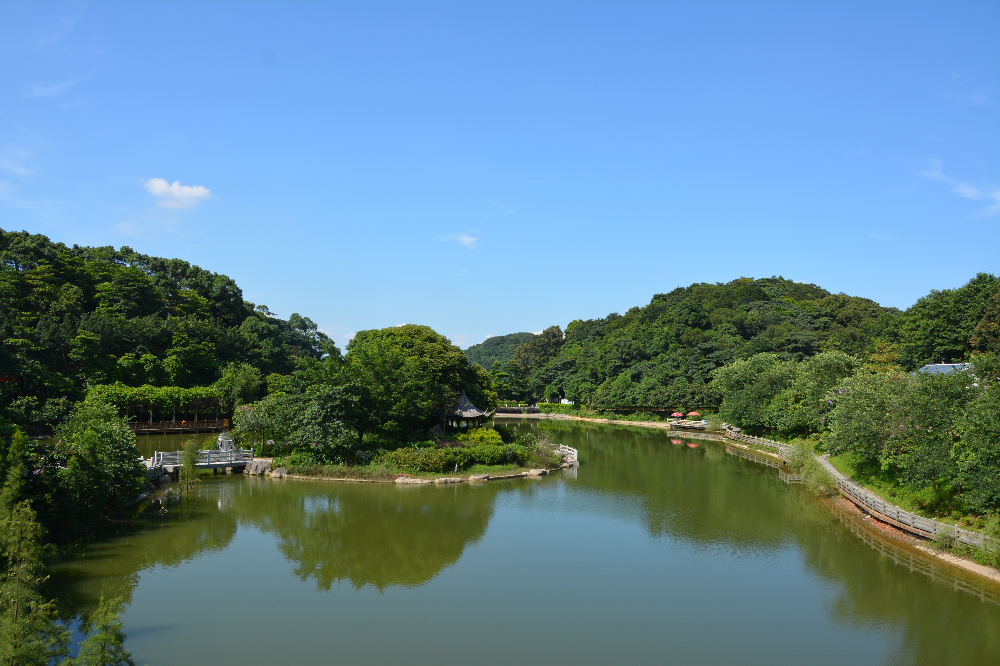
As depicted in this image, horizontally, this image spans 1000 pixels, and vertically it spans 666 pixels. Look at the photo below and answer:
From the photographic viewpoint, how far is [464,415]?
30.1 metres

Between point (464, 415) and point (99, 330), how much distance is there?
2470cm

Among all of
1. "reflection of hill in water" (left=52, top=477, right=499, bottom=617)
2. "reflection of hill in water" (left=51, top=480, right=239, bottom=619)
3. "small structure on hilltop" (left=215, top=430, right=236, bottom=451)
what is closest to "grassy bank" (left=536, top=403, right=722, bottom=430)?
"reflection of hill in water" (left=52, top=477, right=499, bottom=617)

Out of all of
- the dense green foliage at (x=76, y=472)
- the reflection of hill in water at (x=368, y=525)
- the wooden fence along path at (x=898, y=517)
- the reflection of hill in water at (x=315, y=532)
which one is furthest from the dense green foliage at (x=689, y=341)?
the dense green foliage at (x=76, y=472)

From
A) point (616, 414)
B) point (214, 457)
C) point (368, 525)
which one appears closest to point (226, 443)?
point (214, 457)

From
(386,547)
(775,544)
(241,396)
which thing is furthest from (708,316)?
(386,547)

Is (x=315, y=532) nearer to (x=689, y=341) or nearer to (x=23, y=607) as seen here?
(x=23, y=607)

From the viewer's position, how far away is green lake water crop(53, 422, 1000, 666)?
1072 cm

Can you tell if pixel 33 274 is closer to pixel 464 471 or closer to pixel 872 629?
pixel 464 471

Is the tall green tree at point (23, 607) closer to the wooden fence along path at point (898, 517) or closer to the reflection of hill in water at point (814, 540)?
the reflection of hill in water at point (814, 540)

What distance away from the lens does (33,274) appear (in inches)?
1587

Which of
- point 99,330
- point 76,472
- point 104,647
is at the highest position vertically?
point 99,330

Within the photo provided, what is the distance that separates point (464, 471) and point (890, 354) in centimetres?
3394

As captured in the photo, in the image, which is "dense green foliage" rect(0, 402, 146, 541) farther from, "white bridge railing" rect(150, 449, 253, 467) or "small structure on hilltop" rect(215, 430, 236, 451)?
"small structure on hilltop" rect(215, 430, 236, 451)

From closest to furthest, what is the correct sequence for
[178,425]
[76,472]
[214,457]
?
[76,472]
[214,457]
[178,425]
